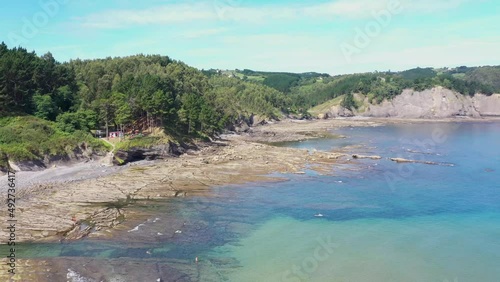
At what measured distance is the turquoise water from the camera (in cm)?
3531

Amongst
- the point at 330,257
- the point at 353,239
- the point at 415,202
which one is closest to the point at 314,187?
the point at 415,202

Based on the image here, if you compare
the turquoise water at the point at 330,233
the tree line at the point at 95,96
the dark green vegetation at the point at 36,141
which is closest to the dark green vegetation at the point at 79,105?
the tree line at the point at 95,96

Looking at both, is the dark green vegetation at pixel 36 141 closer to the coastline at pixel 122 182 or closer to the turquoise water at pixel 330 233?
the coastline at pixel 122 182

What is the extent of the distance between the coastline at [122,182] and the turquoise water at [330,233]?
3576mm

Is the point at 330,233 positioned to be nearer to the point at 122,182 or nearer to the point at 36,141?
the point at 122,182

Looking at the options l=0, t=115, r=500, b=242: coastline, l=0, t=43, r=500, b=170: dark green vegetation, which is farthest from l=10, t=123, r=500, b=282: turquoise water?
l=0, t=43, r=500, b=170: dark green vegetation

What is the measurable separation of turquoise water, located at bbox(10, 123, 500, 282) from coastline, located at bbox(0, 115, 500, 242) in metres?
3.58

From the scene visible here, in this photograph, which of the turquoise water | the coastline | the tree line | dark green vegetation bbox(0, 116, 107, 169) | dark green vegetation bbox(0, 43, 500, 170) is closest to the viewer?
the turquoise water

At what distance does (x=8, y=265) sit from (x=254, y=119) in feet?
496

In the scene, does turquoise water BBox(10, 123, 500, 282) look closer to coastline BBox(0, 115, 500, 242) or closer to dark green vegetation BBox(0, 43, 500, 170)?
coastline BBox(0, 115, 500, 242)

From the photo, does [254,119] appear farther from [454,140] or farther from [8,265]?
[8,265]

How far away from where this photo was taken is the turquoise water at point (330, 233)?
35.3 metres

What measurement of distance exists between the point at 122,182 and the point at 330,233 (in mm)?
31904

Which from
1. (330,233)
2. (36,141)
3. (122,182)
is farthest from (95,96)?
(330,233)
